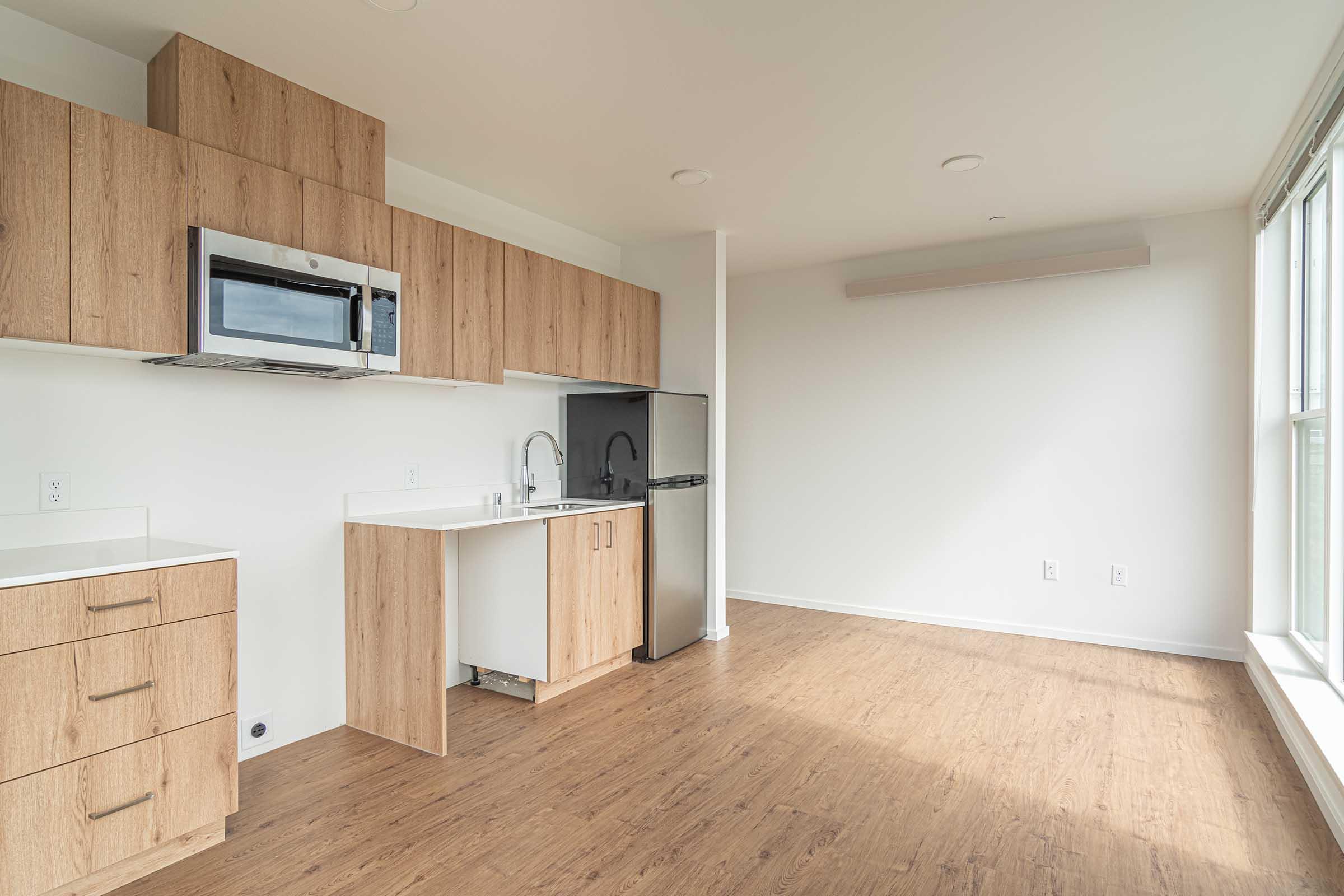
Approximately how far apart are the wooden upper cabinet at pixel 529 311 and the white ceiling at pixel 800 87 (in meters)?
0.42

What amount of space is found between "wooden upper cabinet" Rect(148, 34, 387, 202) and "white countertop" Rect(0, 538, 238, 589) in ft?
4.19

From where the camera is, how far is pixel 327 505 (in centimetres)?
294

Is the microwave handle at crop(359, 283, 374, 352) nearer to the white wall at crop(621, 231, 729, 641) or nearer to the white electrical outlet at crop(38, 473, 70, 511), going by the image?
the white electrical outlet at crop(38, 473, 70, 511)

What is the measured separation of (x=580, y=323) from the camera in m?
3.84

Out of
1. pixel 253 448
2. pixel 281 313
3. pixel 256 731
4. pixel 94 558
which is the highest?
pixel 281 313

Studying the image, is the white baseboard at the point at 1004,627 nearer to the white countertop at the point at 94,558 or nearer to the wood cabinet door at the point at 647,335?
the wood cabinet door at the point at 647,335

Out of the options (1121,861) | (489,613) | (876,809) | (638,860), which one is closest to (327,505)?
(489,613)

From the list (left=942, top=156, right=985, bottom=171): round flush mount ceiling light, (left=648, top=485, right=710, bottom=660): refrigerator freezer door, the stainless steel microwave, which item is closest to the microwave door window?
the stainless steel microwave

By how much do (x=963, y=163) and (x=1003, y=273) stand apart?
1.38 metres

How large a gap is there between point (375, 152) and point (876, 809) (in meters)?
3.06

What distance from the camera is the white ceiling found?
85.0 inches

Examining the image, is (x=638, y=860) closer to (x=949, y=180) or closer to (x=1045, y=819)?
(x=1045, y=819)

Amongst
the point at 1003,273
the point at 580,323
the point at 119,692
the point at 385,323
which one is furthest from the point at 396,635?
the point at 1003,273

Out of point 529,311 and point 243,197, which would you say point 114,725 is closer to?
point 243,197
